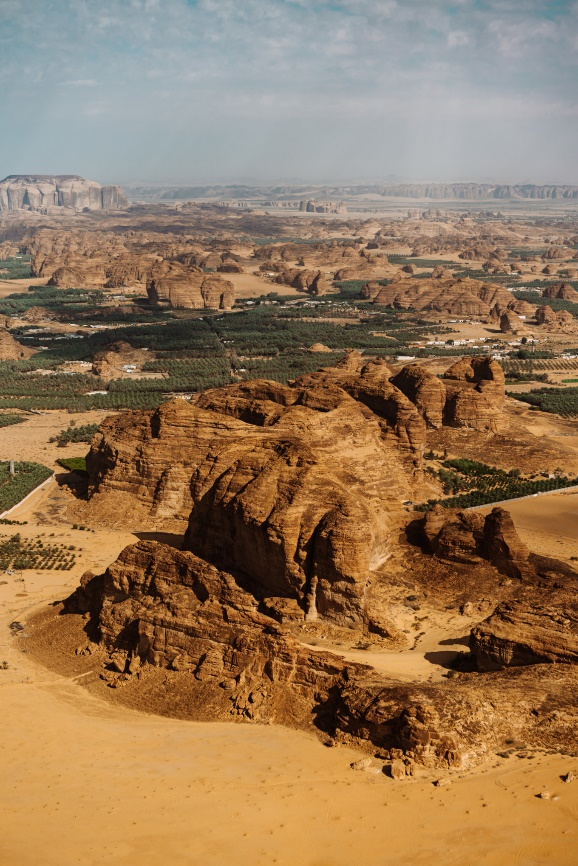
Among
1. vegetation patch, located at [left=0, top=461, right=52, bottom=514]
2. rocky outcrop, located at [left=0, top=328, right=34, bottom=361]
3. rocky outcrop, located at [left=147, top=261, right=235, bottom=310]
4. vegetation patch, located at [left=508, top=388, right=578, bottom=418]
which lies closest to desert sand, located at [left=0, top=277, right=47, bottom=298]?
rocky outcrop, located at [left=147, top=261, right=235, bottom=310]

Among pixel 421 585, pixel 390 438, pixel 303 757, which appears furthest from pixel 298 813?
pixel 390 438

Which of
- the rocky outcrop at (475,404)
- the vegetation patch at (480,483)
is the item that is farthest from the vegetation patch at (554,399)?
the vegetation patch at (480,483)

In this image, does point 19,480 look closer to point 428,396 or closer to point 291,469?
point 291,469

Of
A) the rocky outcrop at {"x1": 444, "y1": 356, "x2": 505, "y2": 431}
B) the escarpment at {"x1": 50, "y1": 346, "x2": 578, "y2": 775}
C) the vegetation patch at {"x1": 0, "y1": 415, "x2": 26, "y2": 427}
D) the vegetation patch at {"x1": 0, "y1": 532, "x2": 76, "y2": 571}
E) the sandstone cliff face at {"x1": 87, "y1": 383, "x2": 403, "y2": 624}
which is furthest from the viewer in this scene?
the vegetation patch at {"x1": 0, "y1": 415, "x2": 26, "y2": 427}

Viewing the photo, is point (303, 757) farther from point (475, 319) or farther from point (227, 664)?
point (475, 319)

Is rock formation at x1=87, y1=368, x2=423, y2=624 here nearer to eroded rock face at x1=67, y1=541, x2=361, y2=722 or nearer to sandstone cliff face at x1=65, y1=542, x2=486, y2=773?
sandstone cliff face at x1=65, y1=542, x2=486, y2=773

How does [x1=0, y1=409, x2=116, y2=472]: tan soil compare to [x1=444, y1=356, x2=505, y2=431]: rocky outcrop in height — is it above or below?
below
